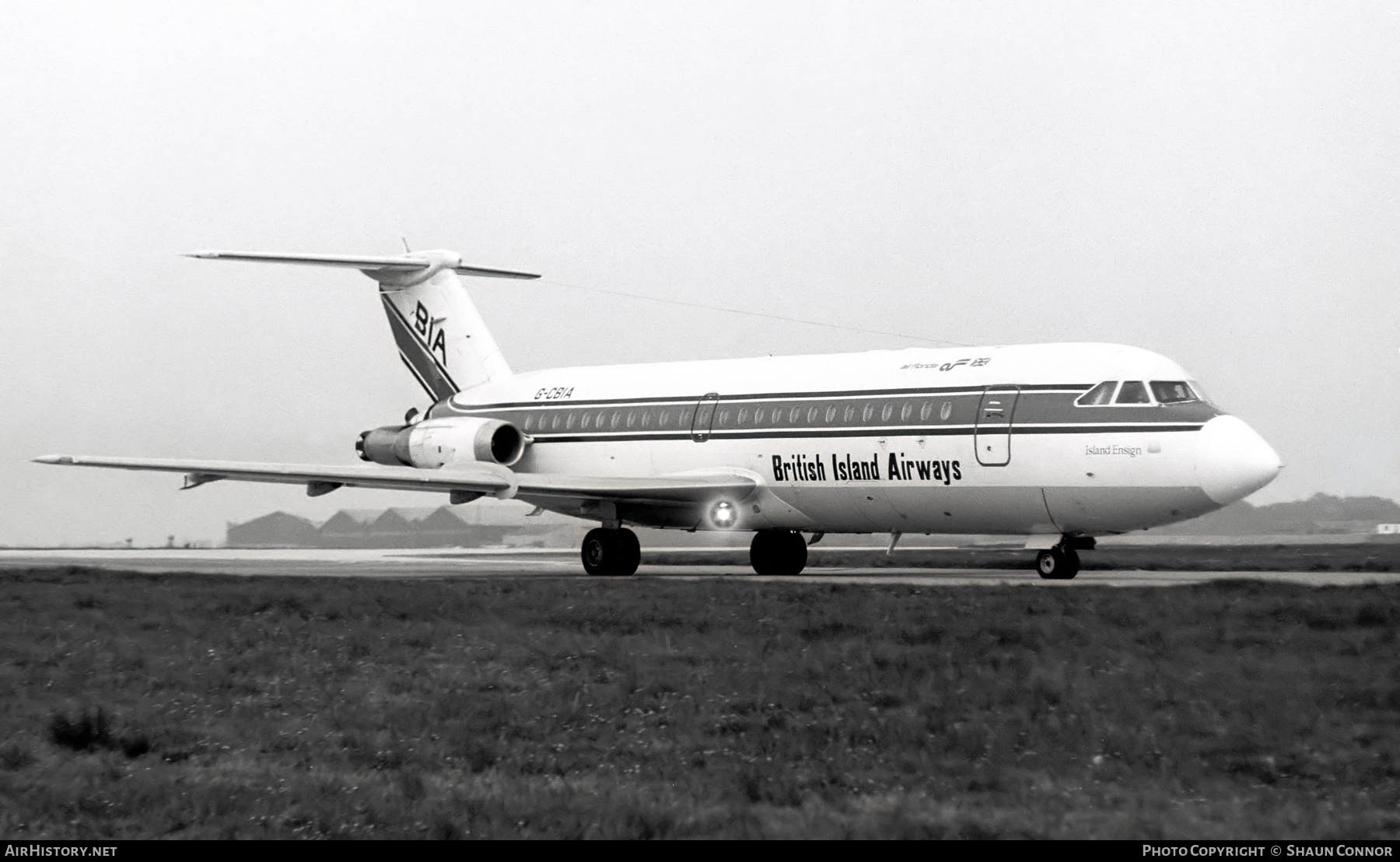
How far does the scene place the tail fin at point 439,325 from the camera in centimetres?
3650

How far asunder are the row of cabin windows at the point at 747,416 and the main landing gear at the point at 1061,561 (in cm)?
272

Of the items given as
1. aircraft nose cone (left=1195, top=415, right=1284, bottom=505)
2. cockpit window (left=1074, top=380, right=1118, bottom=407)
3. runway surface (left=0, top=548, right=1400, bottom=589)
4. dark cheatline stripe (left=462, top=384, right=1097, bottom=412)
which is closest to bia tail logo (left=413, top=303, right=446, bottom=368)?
dark cheatline stripe (left=462, top=384, right=1097, bottom=412)

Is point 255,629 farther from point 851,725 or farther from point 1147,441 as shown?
point 1147,441

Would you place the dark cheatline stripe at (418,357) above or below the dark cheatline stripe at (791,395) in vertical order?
above

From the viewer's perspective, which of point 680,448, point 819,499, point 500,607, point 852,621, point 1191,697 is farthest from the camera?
point 680,448

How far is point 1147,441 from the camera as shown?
79.2 ft

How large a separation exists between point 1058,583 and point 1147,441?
2.55 m

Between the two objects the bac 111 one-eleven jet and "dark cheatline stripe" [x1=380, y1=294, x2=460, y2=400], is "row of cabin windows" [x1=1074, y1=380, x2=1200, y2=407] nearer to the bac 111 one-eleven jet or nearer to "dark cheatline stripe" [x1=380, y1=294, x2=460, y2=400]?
the bac 111 one-eleven jet

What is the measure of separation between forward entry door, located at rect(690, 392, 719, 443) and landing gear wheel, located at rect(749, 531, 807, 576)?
2280 millimetres

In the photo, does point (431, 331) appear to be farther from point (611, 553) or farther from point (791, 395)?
point (791, 395)

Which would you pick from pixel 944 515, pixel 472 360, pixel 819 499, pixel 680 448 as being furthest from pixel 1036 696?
pixel 472 360

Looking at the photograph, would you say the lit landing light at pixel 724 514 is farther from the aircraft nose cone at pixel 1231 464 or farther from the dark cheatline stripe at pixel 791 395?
the aircraft nose cone at pixel 1231 464

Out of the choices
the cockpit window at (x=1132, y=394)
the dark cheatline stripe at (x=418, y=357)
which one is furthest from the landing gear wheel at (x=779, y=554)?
the dark cheatline stripe at (x=418, y=357)

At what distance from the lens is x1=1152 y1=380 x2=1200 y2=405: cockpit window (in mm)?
24453
